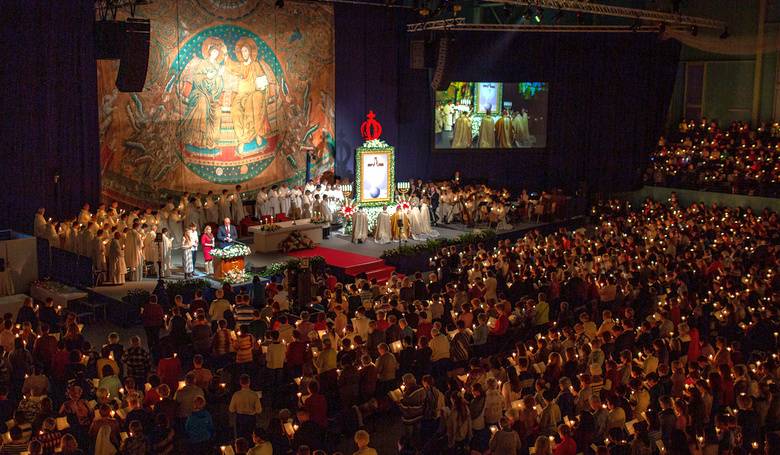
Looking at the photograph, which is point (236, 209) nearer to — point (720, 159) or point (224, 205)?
point (224, 205)

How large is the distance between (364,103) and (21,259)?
1265cm

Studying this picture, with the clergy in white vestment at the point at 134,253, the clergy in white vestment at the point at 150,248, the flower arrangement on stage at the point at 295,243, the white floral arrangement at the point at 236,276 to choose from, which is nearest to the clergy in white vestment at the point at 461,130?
the flower arrangement on stage at the point at 295,243

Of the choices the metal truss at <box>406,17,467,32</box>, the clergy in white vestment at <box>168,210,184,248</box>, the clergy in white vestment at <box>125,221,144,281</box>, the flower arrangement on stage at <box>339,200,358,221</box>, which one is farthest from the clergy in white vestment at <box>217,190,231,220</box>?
the metal truss at <box>406,17,467,32</box>

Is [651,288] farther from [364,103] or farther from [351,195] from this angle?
[364,103]

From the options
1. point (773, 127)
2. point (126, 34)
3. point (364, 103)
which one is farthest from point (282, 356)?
point (773, 127)

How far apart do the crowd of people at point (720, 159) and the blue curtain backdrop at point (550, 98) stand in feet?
2.95

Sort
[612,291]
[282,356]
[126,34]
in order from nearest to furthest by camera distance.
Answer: [282,356], [612,291], [126,34]

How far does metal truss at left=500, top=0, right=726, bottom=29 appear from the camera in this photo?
68.0 feet

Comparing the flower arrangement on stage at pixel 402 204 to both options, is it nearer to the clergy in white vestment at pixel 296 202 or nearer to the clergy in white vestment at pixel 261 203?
the clergy in white vestment at pixel 296 202

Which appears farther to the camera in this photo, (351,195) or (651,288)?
(351,195)

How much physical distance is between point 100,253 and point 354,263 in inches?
223

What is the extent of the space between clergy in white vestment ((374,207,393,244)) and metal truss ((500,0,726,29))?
6.20m

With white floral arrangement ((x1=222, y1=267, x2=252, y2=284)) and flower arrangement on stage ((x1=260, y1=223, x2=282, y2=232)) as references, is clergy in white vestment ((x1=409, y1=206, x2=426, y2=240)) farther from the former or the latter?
white floral arrangement ((x1=222, y1=267, x2=252, y2=284))

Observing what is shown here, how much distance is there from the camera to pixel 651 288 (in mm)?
15125
